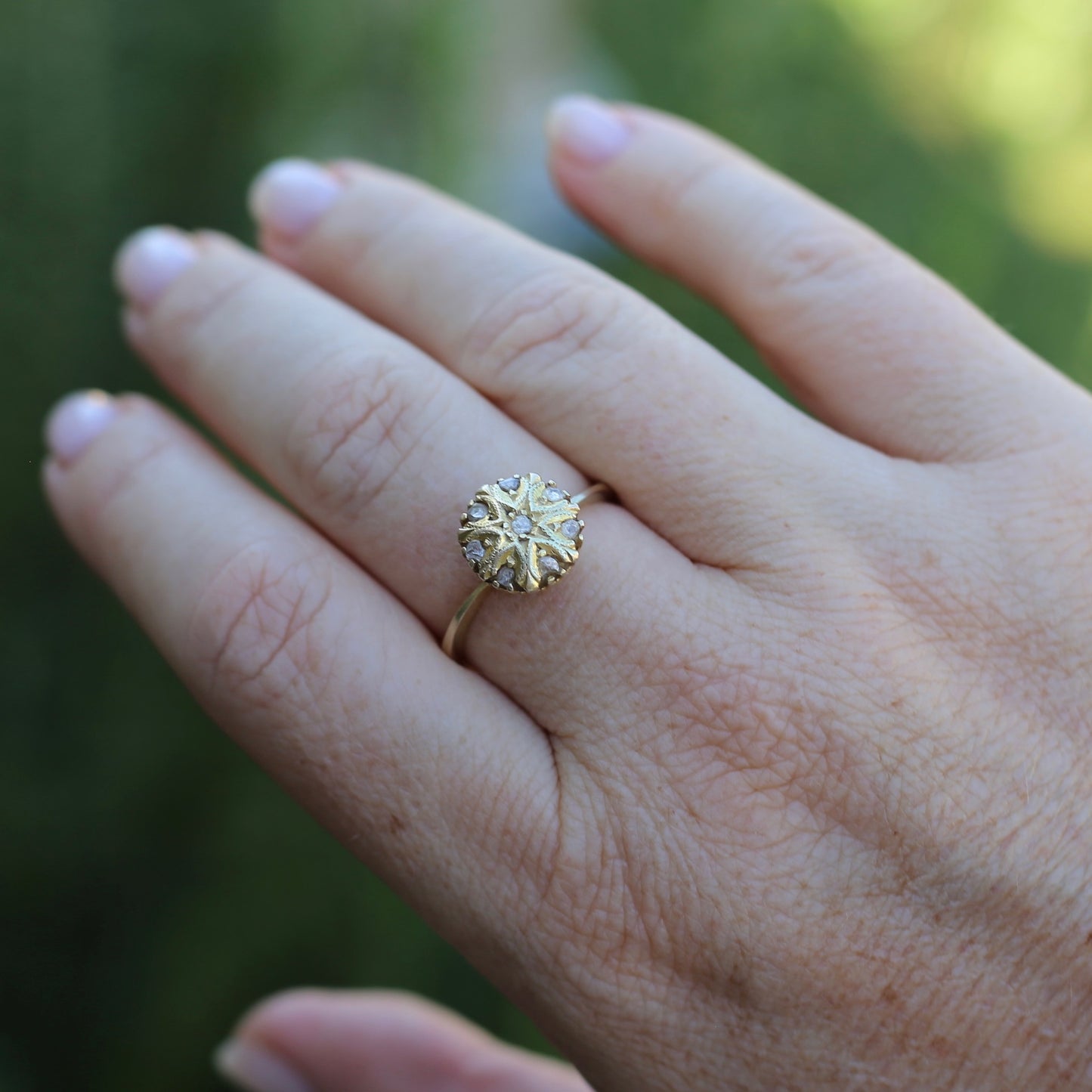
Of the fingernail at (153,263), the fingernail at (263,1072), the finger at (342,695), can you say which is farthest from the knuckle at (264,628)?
the fingernail at (263,1072)

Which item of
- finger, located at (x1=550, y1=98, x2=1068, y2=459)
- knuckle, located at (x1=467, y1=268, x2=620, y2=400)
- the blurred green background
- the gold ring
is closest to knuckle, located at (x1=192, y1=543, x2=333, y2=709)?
the gold ring

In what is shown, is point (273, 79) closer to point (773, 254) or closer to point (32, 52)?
point (32, 52)

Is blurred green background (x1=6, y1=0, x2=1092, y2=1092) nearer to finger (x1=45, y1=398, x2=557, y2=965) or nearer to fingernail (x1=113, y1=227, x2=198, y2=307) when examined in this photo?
fingernail (x1=113, y1=227, x2=198, y2=307)

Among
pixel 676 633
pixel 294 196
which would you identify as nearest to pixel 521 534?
pixel 676 633

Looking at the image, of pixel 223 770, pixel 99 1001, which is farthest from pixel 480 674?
pixel 99 1001

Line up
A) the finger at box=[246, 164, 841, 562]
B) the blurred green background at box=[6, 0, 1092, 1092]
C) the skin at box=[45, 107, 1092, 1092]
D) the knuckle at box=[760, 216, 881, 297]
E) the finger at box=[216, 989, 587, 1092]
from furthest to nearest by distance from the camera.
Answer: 1. the blurred green background at box=[6, 0, 1092, 1092]
2. the finger at box=[216, 989, 587, 1092]
3. the knuckle at box=[760, 216, 881, 297]
4. the finger at box=[246, 164, 841, 562]
5. the skin at box=[45, 107, 1092, 1092]
